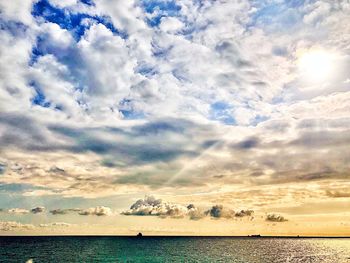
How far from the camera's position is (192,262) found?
4732 inches

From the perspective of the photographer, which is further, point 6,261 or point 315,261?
point 315,261

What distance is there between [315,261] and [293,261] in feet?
32.5

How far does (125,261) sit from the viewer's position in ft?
389

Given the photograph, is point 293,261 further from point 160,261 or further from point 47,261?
point 47,261

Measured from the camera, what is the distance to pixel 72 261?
397ft

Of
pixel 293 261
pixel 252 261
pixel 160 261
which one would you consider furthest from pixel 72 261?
pixel 293 261

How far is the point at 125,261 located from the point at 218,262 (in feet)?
110

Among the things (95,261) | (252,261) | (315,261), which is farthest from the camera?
(315,261)

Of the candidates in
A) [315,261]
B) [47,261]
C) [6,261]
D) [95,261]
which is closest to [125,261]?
[95,261]

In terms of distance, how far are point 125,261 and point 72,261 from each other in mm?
19702

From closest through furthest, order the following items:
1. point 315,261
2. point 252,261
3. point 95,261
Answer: point 95,261, point 252,261, point 315,261

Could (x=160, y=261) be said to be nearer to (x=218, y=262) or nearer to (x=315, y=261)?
(x=218, y=262)

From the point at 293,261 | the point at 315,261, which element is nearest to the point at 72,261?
the point at 293,261

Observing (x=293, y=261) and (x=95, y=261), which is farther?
(x=293, y=261)
